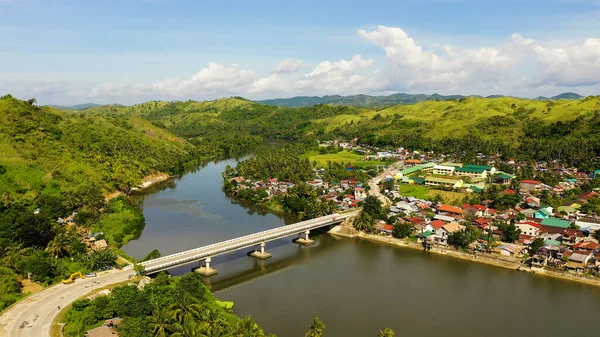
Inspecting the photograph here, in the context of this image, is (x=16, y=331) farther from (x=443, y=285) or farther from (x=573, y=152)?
(x=573, y=152)

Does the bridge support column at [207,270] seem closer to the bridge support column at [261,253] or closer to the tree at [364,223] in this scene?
the bridge support column at [261,253]

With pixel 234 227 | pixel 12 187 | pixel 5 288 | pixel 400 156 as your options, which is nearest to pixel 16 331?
pixel 5 288

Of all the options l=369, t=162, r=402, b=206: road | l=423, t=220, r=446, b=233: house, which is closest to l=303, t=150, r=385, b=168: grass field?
l=369, t=162, r=402, b=206: road

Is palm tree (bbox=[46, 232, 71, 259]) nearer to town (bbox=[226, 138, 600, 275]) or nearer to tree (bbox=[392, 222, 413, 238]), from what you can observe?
town (bbox=[226, 138, 600, 275])

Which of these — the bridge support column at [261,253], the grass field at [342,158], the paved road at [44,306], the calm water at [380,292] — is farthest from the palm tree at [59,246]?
the grass field at [342,158]

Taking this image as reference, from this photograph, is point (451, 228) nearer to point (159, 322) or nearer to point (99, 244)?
point (159, 322)

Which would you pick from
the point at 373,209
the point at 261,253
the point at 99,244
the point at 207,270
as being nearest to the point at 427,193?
the point at 373,209
